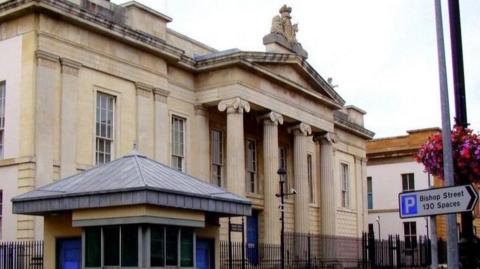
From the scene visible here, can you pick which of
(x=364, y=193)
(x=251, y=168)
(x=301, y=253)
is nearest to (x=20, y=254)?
(x=251, y=168)

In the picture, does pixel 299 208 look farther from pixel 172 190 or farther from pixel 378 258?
pixel 172 190

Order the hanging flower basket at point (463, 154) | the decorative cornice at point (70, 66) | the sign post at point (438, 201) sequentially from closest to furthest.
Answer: the sign post at point (438, 201) → the hanging flower basket at point (463, 154) → the decorative cornice at point (70, 66)

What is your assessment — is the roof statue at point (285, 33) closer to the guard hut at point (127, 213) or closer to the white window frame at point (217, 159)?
the white window frame at point (217, 159)

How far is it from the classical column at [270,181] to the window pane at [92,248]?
18.3m

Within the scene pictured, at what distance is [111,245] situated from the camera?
51.9 ft

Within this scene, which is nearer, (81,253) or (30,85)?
(81,253)

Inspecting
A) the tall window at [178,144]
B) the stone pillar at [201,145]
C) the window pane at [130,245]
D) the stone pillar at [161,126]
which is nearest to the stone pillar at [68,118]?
the stone pillar at [161,126]

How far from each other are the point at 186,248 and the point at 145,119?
46.1ft

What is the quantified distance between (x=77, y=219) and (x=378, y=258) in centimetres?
2362

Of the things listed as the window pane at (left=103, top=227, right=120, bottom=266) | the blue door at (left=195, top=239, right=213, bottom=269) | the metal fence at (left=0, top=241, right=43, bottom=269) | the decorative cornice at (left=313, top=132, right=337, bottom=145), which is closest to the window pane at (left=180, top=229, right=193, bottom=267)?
the blue door at (left=195, top=239, right=213, bottom=269)

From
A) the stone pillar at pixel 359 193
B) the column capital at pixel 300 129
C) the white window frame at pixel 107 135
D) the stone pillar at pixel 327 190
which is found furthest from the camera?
the stone pillar at pixel 359 193

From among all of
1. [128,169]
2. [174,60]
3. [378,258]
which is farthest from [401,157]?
[128,169]

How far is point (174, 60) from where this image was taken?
104 feet

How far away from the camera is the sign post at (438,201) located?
35.6 feet
